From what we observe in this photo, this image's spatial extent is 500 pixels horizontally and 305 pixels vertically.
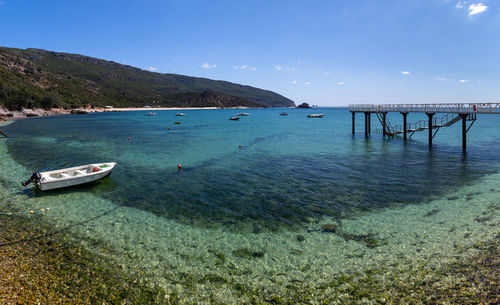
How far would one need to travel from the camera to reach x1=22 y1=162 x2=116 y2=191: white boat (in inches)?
712

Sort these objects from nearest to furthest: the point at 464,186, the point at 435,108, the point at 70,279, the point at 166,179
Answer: the point at 70,279, the point at 464,186, the point at 166,179, the point at 435,108

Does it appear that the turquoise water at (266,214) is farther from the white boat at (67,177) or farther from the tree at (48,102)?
the tree at (48,102)

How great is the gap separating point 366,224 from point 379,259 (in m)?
3.23

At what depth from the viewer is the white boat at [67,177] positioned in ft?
59.3

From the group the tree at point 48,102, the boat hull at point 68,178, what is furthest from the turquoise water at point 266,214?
the tree at point 48,102

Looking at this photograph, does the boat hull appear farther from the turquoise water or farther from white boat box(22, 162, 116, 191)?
the turquoise water

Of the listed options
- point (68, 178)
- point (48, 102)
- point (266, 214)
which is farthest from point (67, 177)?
point (48, 102)

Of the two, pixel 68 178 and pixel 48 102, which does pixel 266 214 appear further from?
pixel 48 102

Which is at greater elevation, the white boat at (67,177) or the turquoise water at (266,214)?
the white boat at (67,177)

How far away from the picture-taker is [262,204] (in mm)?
16422

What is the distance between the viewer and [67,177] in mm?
18891

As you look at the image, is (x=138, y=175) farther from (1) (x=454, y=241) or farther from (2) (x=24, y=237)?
(1) (x=454, y=241)

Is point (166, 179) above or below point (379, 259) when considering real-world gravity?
above

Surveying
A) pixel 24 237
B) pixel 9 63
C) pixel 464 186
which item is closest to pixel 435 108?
pixel 464 186
